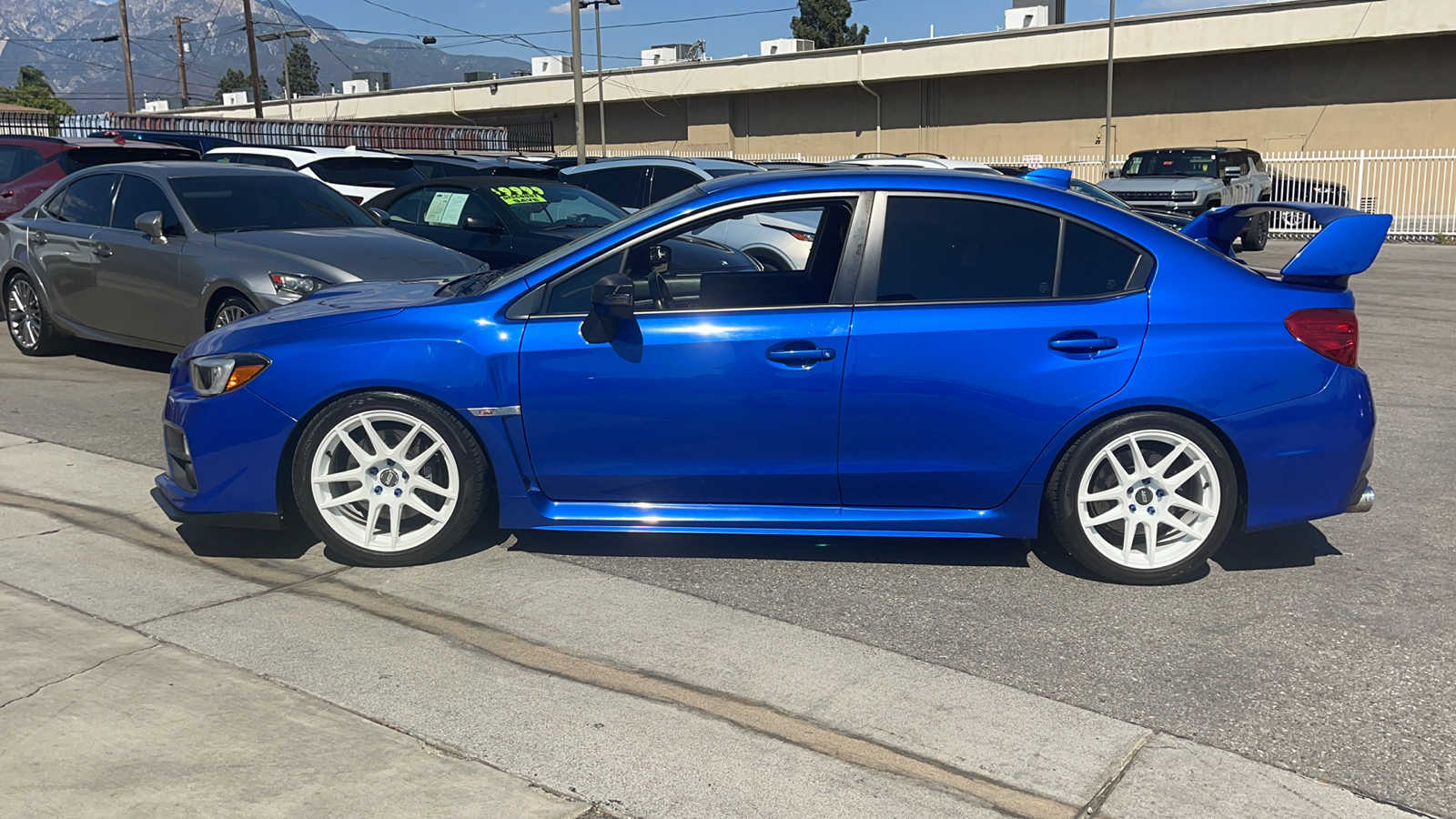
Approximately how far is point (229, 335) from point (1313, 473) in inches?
167

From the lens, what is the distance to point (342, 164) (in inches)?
538

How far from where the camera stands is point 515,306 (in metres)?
4.68

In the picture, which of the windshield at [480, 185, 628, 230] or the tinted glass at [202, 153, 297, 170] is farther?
the tinted glass at [202, 153, 297, 170]

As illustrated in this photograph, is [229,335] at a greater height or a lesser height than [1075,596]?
greater

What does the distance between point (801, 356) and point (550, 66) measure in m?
53.0

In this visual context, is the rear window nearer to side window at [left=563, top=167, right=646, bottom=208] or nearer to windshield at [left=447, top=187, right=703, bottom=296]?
side window at [left=563, top=167, right=646, bottom=208]

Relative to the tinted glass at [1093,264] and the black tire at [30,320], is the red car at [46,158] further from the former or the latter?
the tinted glass at [1093,264]

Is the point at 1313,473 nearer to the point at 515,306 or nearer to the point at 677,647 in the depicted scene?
the point at 677,647

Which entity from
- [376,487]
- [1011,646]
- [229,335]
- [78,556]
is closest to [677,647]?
[1011,646]

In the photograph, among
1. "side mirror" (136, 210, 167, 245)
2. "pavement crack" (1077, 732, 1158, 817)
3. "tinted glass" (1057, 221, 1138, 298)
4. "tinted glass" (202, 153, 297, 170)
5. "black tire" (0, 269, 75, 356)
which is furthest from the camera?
A: "tinted glass" (202, 153, 297, 170)

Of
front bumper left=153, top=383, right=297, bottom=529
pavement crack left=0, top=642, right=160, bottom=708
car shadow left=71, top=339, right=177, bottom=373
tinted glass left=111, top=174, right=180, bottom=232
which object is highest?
tinted glass left=111, top=174, right=180, bottom=232

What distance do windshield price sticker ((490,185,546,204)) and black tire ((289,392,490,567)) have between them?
6.71m

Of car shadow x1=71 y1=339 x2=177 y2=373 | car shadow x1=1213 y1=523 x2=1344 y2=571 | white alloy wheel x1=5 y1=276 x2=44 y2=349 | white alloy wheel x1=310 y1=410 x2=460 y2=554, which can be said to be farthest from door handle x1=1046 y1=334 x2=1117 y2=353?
white alloy wheel x1=5 y1=276 x2=44 y2=349

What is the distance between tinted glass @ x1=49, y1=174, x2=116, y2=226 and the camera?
30.0ft
